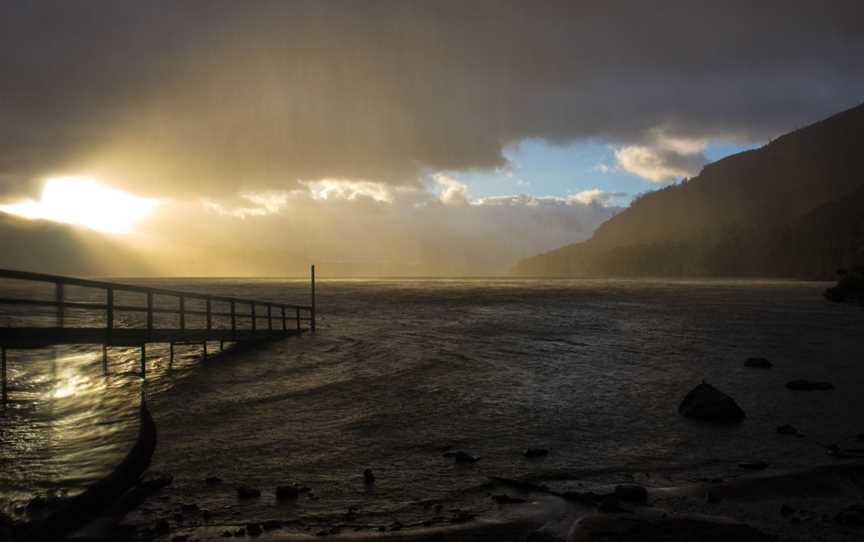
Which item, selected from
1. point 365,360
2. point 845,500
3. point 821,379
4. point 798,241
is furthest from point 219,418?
point 798,241

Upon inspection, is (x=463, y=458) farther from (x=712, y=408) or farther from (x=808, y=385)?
(x=808, y=385)

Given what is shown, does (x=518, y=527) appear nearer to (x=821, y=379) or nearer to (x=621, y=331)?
(x=821, y=379)

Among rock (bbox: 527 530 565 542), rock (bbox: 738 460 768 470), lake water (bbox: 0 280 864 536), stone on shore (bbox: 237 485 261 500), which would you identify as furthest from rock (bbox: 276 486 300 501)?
rock (bbox: 738 460 768 470)

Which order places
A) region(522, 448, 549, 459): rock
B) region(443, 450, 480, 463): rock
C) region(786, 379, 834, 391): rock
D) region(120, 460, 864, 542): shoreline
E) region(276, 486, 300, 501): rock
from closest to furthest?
region(120, 460, 864, 542): shoreline
region(276, 486, 300, 501): rock
region(443, 450, 480, 463): rock
region(522, 448, 549, 459): rock
region(786, 379, 834, 391): rock

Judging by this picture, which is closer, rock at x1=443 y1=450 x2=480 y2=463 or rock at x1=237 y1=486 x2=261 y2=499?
rock at x1=237 y1=486 x2=261 y2=499

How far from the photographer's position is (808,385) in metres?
16.5

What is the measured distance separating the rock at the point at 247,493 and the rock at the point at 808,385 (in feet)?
51.2

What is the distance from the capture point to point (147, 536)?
6.68 m

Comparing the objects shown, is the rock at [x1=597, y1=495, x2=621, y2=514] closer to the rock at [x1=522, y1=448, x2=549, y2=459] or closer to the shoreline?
the shoreline

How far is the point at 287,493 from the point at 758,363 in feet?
62.1

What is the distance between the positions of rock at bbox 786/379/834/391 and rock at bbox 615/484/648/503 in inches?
444

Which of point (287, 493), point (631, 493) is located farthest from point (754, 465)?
point (287, 493)

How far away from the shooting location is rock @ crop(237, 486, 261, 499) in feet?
26.6

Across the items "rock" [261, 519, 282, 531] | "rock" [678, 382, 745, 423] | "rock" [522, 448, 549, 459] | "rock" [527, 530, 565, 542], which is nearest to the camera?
"rock" [527, 530, 565, 542]
